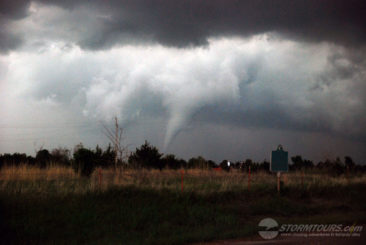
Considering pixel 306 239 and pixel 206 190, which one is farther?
pixel 206 190

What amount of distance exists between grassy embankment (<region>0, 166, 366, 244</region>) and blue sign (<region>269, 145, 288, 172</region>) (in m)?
1.48

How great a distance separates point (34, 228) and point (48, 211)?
208cm

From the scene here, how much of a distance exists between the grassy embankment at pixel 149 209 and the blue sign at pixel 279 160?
58.2 inches

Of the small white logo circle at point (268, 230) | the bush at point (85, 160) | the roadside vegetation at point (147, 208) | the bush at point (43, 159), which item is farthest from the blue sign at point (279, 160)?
Result: the bush at point (43, 159)

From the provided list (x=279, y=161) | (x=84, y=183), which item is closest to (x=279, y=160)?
(x=279, y=161)

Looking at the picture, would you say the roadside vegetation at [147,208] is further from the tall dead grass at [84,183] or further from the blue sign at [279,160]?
the blue sign at [279,160]

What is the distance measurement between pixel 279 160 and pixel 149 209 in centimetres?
1024

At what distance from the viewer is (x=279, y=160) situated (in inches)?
952

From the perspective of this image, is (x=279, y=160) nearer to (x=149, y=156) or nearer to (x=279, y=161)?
(x=279, y=161)

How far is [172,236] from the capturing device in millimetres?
14047

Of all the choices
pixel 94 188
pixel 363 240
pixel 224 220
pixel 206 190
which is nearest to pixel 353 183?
pixel 206 190

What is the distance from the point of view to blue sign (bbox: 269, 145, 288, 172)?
24.1 metres

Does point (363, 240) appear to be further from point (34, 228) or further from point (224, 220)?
point (34, 228)

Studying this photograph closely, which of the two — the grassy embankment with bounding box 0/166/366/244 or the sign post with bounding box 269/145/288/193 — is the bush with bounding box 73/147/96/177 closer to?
the grassy embankment with bounding box 0/166/366/244
